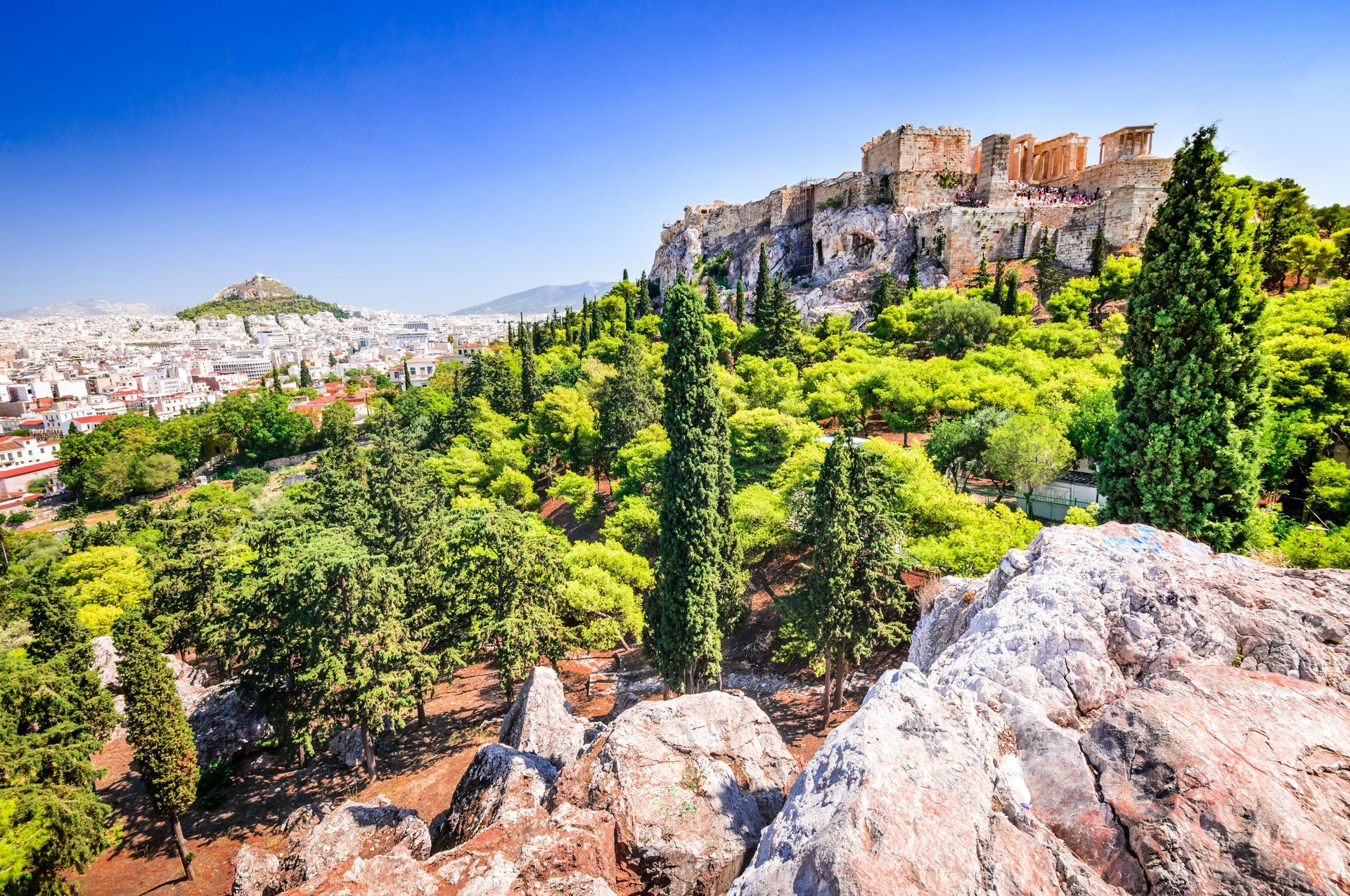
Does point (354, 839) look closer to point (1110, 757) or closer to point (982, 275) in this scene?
point (1110, 757)

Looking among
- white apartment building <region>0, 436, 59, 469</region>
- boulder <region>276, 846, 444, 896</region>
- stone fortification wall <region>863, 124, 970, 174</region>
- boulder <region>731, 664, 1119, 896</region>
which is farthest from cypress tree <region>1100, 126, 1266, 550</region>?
white apartment building <region>0, 436, 59, 469</region>

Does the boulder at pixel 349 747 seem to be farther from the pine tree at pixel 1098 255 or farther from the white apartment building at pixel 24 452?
the white apartment building at pixel 24 452

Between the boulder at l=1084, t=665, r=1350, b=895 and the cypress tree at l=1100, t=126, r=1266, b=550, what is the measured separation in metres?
8.97

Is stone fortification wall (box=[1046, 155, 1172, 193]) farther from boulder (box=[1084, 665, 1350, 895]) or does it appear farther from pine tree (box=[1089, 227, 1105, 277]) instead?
boulder (box=[1084, 665, 1350, 895])

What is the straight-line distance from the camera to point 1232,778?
4934 mm

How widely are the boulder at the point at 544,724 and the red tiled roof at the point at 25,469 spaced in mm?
93447

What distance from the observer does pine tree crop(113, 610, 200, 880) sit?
1439 cm

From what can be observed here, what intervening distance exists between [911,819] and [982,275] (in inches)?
2244

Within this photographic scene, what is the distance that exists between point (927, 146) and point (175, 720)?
236ft

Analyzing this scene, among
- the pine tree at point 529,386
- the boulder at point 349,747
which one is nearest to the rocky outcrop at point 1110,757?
the boulder at point 349,747

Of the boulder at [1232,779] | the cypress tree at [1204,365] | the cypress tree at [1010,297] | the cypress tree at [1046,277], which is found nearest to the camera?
the boulder at [1232,779]

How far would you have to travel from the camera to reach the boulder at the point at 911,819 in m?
4.90

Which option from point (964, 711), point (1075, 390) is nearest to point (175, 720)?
point (964, 711)

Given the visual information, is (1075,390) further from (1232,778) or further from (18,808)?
(18,808)
